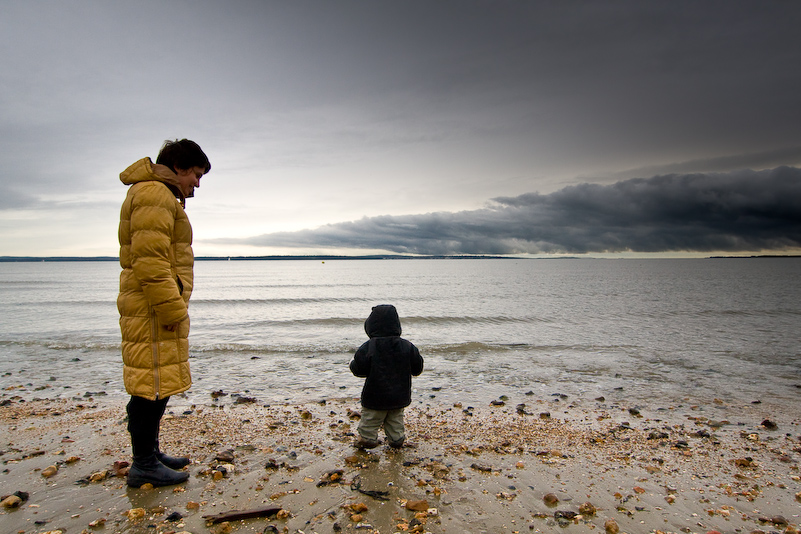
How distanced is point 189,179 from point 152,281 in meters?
1.11

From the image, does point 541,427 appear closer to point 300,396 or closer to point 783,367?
point 300,396

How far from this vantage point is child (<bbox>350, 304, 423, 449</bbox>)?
5.24 meters

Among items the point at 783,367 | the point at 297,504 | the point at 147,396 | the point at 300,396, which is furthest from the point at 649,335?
the point at 147,396

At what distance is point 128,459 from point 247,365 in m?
6.42

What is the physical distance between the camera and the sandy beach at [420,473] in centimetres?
379

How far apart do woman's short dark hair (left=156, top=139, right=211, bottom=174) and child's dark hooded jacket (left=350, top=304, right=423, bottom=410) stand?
8.66ft

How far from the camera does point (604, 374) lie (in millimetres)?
10648

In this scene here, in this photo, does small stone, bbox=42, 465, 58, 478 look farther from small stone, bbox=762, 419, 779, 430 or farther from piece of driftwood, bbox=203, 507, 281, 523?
small stone, bbox=762, 419, 779, 430

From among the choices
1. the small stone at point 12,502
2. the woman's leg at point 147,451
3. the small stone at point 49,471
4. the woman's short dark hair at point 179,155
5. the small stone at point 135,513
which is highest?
the woman's short dark hair at point 179,155

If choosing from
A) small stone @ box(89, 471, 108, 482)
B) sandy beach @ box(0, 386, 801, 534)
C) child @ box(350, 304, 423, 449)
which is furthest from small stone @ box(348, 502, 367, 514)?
small stone @ box(89, 471, 108, 482)

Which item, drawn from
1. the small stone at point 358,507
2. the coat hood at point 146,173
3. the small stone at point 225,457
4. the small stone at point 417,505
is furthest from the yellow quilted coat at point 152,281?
the small stone at point 417,505

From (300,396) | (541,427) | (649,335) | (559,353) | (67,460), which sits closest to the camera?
(67,460)

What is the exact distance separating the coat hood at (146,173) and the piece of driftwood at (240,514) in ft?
10.0

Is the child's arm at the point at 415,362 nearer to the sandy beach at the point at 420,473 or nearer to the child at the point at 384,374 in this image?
the child at the point at 384,374
